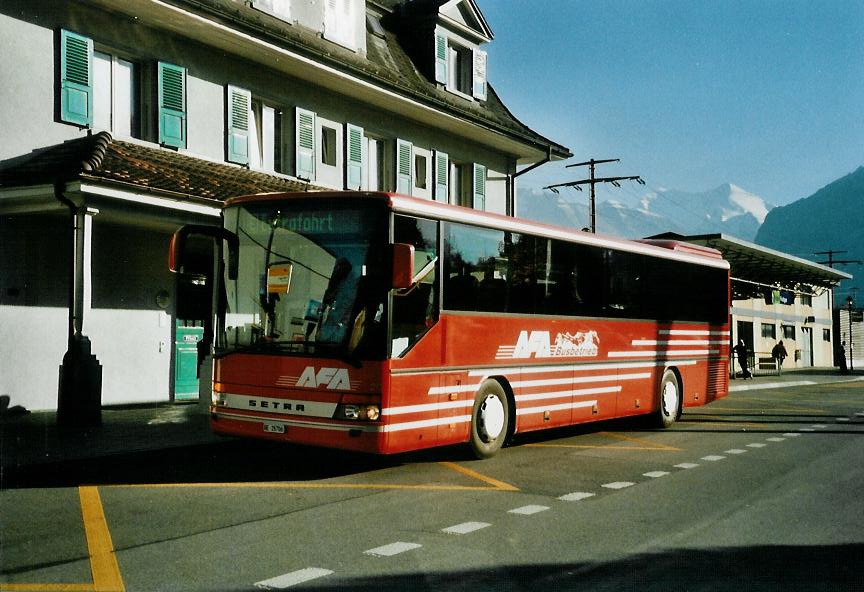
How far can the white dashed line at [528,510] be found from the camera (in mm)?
7758

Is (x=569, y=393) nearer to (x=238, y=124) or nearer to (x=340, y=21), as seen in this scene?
(x=238, y=124)

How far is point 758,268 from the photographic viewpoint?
3891cm

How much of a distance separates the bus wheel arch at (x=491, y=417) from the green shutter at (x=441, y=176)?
45.0ft

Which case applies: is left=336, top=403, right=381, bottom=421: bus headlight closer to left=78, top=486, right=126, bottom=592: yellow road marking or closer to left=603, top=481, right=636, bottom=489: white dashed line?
left=78, top=486, right=126, bottom=592: yellow road marking

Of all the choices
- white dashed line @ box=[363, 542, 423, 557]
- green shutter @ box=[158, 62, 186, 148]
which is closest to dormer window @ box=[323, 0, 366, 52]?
green shutter @ box=[158, 62, 186, 148]

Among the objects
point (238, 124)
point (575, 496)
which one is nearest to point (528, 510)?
point (575, 496)

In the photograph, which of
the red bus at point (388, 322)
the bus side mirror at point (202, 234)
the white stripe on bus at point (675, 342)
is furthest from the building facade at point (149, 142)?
the white stripe on bus at point (675, 342)

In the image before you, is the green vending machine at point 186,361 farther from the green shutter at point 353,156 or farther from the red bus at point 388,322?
the red bus at point 388,322

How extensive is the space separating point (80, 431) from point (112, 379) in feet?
13.0

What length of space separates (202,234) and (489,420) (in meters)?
3.98

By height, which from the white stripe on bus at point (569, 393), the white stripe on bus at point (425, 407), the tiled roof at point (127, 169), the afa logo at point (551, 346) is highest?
the tiled roof at point (127, 169)

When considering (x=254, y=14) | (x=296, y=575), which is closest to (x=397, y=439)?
(x=296, y=575)

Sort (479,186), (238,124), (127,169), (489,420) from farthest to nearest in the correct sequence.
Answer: (479,186)
(238,124)
(127,169)
(489,420)

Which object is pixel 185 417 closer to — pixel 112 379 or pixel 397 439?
pixel 112 379
